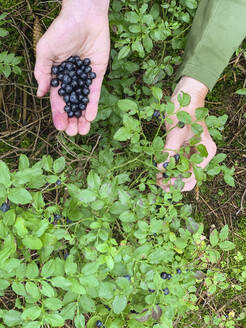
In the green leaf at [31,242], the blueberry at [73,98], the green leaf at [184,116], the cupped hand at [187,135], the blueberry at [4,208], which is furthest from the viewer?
the blueberry at [73,98]

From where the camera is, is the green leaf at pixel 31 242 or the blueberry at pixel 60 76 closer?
the green leaf at pixel 31 242

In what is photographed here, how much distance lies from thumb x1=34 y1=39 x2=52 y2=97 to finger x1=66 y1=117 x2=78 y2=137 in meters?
0.21

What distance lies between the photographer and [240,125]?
2.34 meters

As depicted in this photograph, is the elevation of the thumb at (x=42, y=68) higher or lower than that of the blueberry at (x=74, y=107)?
higher

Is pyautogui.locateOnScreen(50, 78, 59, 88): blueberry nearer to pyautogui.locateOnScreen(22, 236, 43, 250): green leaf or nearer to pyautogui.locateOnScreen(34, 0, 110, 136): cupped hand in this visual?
pyautogui.locateOnScreen(34, 0, 110, 136): cupped hand

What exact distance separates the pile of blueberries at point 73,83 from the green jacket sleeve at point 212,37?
0.53 m

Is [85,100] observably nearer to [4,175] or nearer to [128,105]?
[128,105]

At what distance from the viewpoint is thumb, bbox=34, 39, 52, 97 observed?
1.66 m

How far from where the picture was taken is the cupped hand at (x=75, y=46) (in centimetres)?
168

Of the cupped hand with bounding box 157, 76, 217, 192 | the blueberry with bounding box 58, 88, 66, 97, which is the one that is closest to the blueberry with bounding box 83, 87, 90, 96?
the blueberry with bounding box 58, 88, 66, 97

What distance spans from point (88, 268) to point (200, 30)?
1.35 m

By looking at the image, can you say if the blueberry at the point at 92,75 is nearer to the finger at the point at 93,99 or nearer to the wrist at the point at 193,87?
the finger at the point at 93,99

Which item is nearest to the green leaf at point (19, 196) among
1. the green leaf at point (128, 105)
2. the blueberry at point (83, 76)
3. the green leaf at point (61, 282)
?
the green leaf at point (61, 282)

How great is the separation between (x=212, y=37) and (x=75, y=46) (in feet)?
2.37
